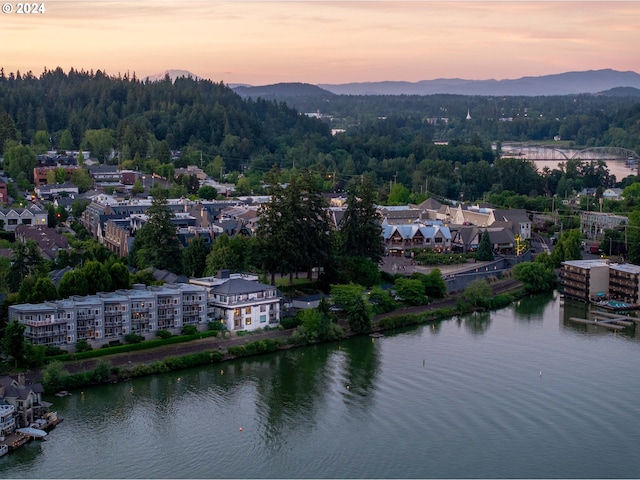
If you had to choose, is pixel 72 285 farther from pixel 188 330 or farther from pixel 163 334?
pixel 188 330

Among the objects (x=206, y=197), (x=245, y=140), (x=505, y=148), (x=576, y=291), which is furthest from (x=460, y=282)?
(x=505, y=148)

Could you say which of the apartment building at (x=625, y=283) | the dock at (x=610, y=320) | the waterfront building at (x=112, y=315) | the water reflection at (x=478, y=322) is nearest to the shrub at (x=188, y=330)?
the waterfront building at (x=112, y=315)

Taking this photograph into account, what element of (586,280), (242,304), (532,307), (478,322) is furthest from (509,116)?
(242,304)

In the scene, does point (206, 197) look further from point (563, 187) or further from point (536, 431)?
point (536, 431)

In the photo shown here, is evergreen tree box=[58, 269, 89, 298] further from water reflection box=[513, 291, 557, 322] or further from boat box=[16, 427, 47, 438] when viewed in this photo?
water reflection box=[513, 291, 557, 322]

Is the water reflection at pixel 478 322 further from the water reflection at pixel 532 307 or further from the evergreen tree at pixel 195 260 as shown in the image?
the evergreen tree at pixel 195 260

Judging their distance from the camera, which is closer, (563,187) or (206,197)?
(206,197)
